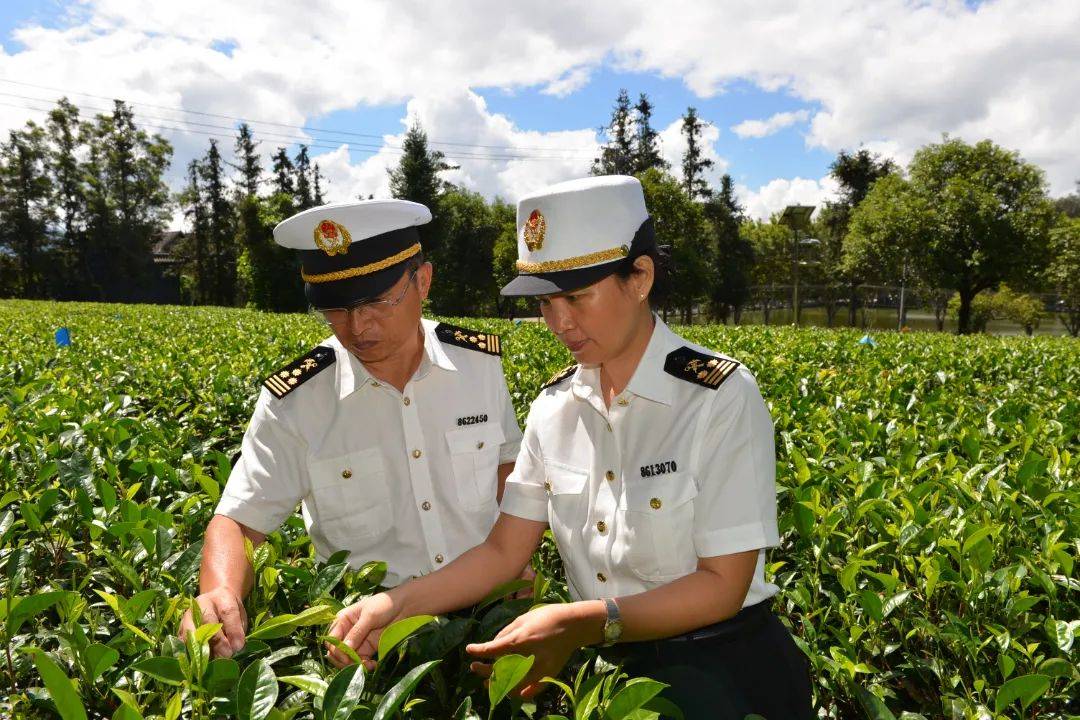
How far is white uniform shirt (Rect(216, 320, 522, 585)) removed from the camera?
249cm

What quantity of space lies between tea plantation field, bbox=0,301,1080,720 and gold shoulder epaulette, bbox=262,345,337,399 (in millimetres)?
404

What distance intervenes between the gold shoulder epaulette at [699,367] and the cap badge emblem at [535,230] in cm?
47

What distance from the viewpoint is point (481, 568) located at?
6.48 feet

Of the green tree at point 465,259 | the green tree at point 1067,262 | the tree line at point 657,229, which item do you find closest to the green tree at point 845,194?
the tree line at point 657,229

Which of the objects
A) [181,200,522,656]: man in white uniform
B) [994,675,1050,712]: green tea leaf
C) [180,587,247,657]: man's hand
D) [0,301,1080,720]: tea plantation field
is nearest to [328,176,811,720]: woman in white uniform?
[0,301,1080,720]: tea plantation field

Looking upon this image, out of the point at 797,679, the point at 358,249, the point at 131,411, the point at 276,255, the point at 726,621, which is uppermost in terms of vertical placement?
the point at 276,255

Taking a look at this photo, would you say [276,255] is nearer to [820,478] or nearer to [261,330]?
[261,330]

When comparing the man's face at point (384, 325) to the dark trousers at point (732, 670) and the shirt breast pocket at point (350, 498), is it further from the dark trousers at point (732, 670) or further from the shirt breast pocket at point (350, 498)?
the dark trousers at point (732, 670)

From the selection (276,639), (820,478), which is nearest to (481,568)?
(276,639)

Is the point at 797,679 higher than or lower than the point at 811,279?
lower

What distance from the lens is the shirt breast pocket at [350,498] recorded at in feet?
8.23

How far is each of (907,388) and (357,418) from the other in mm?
4638

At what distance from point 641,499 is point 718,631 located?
37 cm

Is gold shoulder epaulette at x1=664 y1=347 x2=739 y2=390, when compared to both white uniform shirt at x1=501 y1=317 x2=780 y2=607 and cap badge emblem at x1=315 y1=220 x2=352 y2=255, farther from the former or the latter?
cap badge emblem at x1=315 y1=220 x2=352 y2=255
